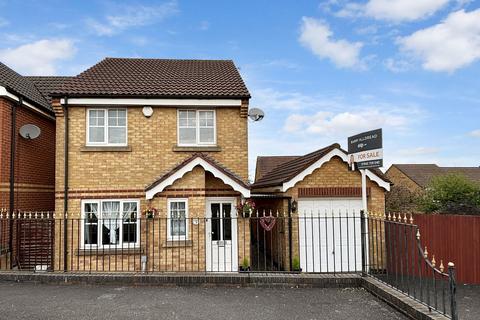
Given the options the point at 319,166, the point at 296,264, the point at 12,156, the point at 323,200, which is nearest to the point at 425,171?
the point at 323,200

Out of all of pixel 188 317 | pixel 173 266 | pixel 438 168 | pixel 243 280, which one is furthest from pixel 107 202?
pixel 438 168

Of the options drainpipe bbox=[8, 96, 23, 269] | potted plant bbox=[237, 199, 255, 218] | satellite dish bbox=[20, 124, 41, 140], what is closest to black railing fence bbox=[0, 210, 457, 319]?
potted plant bbox=[237, 199, 255, 218]

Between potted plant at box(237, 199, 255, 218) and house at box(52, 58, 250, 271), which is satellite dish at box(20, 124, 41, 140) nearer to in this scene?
house at box(52, 58, 250, 271)

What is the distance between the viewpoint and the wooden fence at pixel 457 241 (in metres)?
10.0

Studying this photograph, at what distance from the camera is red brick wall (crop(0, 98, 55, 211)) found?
1181 cm

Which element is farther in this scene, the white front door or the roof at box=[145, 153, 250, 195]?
the white front door

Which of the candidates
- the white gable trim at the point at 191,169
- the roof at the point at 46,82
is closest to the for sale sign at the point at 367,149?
the white gable trim at the point at 191,169

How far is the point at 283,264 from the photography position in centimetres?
1241

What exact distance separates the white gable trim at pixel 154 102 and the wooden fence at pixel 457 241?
624 cm

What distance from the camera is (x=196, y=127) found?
484 inches

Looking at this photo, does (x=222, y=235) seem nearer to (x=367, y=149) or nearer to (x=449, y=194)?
(x=367, y=149)

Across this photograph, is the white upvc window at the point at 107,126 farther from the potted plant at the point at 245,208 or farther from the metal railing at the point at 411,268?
the metal railing at the point at 411,268

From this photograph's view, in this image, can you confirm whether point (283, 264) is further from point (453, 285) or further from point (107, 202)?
point (453, 285)

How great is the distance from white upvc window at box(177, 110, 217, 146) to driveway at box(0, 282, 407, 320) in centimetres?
521
